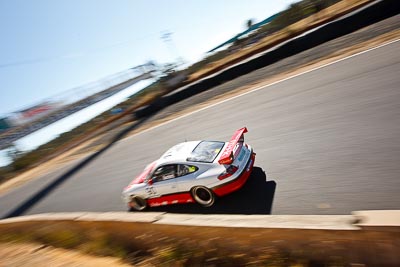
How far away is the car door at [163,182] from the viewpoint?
6.61 metres

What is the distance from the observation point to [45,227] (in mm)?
7945

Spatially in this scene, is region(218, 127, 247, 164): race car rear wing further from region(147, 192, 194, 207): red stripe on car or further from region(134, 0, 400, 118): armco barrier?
region(134, 0, 400, 118): armco barrier

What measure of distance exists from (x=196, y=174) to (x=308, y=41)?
9.82 meters

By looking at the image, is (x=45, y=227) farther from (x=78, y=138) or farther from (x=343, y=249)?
(x=78, y=138)

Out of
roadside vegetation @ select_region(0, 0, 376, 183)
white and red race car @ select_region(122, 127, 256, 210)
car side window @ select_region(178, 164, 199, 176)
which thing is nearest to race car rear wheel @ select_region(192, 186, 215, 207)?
white and red race car @ select_region(122, 127, 256, 210)

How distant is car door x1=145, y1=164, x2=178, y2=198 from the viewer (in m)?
6.61

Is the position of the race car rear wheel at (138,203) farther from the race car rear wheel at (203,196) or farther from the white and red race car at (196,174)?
the race car rear wheel at (203,196)

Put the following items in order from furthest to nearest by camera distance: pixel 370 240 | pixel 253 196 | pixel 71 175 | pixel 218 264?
pixel 71 175
pixel 253 196
pixel 218 264
pixel 370 240

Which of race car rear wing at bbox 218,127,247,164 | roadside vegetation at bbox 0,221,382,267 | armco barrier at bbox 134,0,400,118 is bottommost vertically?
roadside vegetation at bbox 0,221,382,267

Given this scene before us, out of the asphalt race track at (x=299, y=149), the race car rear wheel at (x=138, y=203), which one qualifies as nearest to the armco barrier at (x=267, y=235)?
the race car rear wheel at (x=138, y=203)

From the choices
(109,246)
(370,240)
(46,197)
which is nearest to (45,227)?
(109,246)

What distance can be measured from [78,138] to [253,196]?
16.9 metres

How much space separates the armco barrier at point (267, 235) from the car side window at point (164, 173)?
1024 mm

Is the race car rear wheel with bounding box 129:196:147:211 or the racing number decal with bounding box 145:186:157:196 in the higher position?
the racing number decal with bounding box 145:186:157:196
